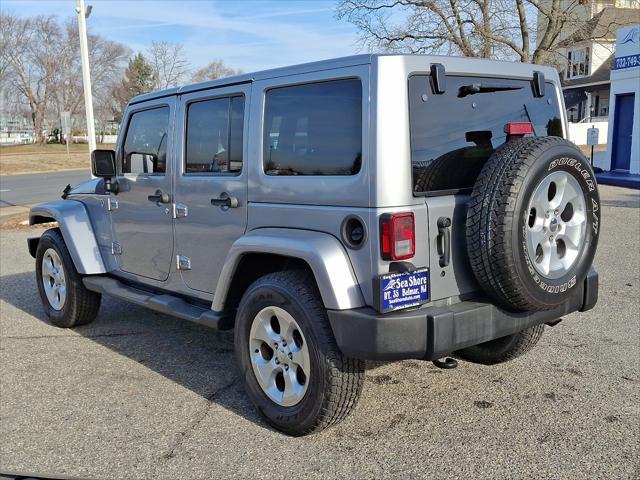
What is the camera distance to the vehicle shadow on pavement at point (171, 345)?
4191mm

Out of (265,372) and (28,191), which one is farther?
(28,191)

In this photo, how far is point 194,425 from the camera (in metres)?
3.68

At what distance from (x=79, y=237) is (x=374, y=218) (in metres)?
3.26

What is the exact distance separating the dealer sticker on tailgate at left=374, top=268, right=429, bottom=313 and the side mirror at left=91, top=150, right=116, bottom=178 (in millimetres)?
2883

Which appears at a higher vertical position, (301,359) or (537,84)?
(537,84)

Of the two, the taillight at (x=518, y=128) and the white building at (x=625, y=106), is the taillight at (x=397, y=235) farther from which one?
the white building at (x=625, y=106)

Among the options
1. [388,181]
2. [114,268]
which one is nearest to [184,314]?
[114,268]

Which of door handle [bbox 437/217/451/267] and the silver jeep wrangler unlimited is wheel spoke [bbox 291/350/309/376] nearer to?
the silver jeep wrangler unlimited

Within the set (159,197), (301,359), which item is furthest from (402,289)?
(159,197)

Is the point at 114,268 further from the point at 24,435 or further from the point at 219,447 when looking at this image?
the point at 219,447

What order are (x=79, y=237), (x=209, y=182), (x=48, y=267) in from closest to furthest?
(x=209, y=182) → (x=79, y=237) → (x=48, y=267)

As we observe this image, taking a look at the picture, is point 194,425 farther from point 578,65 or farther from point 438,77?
point 578,65

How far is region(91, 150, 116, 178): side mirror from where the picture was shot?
496 centimetres

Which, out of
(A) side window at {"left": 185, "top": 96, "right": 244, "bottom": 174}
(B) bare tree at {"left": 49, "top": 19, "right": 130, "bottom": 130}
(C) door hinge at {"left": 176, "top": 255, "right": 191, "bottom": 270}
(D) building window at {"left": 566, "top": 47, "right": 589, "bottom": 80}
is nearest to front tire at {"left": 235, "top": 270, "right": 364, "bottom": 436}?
(C) door hinge at {"left": 176, "top": 255, "right": 191, "bottom": 270}
